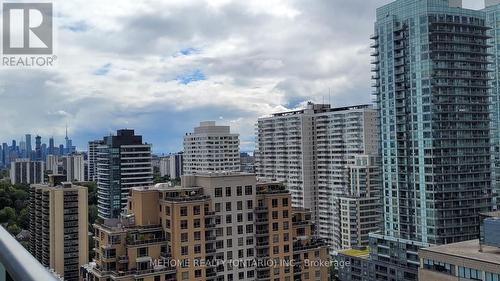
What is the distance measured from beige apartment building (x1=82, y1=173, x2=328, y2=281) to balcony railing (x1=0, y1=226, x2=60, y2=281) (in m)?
14.2

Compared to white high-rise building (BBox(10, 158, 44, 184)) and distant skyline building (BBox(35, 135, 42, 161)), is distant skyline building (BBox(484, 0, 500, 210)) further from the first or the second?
distant skyline building (BBox(35, 135, 42, 161))

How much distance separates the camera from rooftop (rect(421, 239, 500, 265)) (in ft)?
39.4

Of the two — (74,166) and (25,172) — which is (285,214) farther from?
(74,166)

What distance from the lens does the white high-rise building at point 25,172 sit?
52875 mm

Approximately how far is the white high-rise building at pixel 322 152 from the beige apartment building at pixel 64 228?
18275mm

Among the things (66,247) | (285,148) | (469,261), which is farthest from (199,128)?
(469,261)

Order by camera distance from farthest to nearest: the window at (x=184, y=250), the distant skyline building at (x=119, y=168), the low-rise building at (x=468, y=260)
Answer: the distant skyline building at (x=119, y=168)
the window at (x=184, y=250)
the low-rise building at (x=468, y=260)

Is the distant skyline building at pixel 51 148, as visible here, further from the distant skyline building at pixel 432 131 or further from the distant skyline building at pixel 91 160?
the distant skyline building at pixel 432 131

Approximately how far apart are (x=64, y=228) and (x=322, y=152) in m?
22.4

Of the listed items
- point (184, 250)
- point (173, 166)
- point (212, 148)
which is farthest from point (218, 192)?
point (173, 166)

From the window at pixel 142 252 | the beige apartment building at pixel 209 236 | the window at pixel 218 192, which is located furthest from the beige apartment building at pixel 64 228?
the window at pixel 218 192

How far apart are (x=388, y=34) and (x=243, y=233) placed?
14.1 metres

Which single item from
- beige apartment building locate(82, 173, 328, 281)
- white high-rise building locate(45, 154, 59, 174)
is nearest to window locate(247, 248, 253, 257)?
beige apartment building locate(82, 173, 328, 281)

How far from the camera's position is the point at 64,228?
28.0 m
